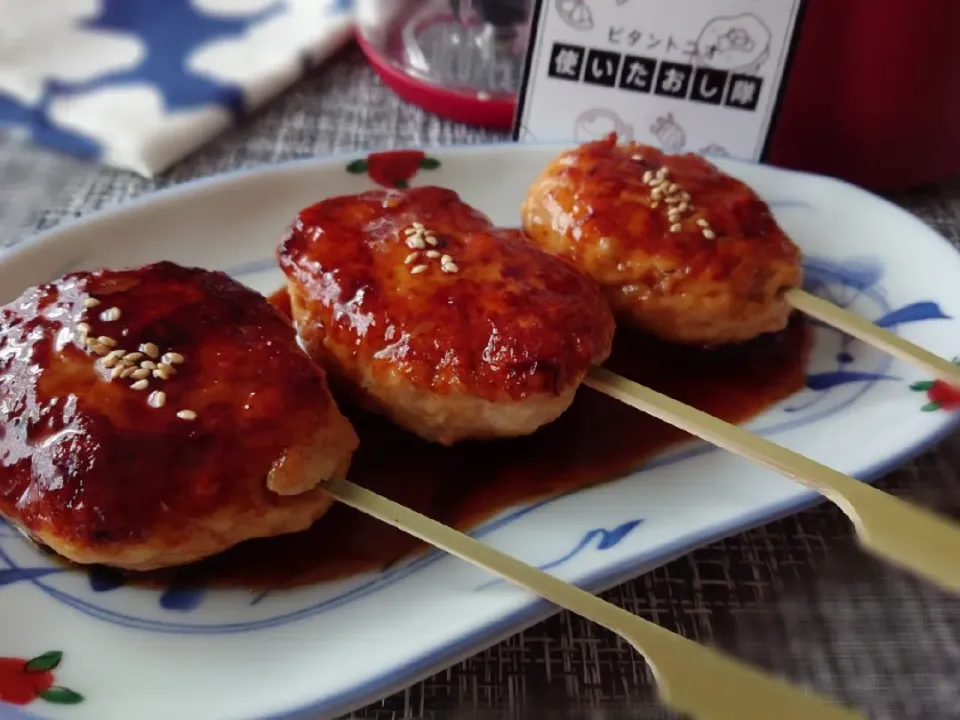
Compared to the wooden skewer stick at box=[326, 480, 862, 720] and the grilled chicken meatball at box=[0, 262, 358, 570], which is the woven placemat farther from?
the grilled chicken meatball at box=[0, 262, 358, 570]

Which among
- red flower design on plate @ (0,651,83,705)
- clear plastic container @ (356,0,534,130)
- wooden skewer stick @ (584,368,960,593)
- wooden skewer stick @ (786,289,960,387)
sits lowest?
red flower design on plate @ (0,651,83,705)

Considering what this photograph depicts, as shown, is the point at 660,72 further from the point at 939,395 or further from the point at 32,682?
the point at 32,682

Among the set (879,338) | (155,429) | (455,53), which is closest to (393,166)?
(455,53)

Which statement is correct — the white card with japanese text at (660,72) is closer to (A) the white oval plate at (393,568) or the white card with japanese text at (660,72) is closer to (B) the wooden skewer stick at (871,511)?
(A) the white oval plate at (393,568)

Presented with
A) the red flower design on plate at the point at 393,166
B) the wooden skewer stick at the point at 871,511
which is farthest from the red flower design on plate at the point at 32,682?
the red flower design on plate at the point at 393,166

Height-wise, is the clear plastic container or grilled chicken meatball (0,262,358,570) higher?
the clear plastic container

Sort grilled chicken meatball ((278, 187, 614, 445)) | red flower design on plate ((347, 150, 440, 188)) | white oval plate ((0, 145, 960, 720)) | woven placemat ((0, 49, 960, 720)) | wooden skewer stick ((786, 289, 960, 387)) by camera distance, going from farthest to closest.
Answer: red flower design on plate ((347, 150, 440, 188)), wooden skewer stick ((786, 289, 960, 387)), grilled chicken meatball ((278, 187, 614, 445)), woven placemat ((0, 49, 960, 720)), white oval plate ((0, 145, 960, 720))

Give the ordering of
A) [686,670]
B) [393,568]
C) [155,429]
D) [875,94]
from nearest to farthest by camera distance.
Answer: [686,670]
[155,429]
[393,568]
[875,94]

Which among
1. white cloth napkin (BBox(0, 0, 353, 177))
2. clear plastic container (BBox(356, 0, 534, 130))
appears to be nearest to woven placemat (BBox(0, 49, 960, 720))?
clear plastic container (BBox(356, 0, 534, 130))
